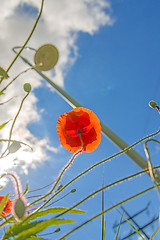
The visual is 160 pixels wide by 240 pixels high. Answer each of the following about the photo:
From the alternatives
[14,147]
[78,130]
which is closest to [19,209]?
[14,147]

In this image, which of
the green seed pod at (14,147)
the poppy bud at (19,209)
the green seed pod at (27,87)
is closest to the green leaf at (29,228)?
the poppy bud at (19,209)

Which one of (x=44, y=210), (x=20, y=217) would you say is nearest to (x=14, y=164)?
(x=44, y=210)

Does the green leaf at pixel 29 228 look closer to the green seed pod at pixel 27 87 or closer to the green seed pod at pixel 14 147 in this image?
the green seed pod at pixel 14 147

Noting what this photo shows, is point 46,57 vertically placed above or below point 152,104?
above

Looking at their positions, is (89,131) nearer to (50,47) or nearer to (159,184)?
(50,47)

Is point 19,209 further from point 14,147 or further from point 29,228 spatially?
point 14,147

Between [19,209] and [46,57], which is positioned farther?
[46,57]
